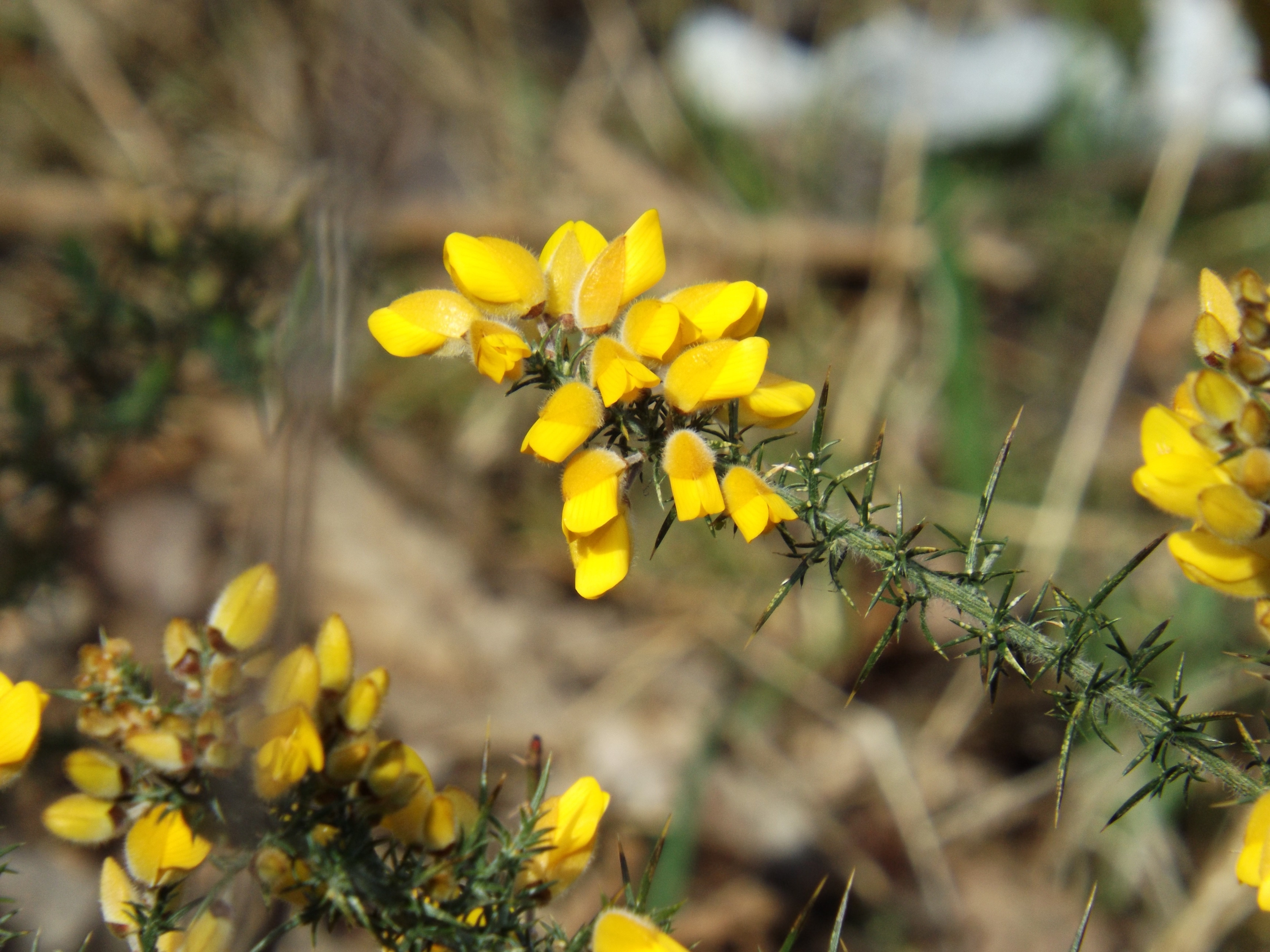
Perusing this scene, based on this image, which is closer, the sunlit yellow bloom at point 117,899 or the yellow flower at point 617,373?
the yellow flower at point 617,373

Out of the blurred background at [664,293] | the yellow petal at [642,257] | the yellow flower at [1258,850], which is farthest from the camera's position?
the blurred background at [664,293]

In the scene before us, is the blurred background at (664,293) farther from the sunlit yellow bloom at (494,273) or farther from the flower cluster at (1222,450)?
the flower cluster at (1222,450)

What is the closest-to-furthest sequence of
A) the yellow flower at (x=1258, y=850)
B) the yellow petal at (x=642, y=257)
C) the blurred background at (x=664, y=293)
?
the yellow flower at (x=1258, y=850) → the yellow petal at (x=642, y=257) → the blurred background at (x=664, y=293)

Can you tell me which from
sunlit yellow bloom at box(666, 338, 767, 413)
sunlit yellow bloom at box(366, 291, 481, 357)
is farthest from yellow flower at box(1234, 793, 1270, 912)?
sunlit yellow bloom at box(366, 291, 481, 357)

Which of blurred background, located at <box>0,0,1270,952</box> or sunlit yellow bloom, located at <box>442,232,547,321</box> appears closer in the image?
sunlit yellow bloom, located at <box>442,232,547,321</box>

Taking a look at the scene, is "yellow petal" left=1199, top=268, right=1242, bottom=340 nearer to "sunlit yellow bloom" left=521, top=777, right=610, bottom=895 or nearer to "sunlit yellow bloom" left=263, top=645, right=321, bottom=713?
"sunlit yellow bloom" left=521, top=777, right=610, bottom=895

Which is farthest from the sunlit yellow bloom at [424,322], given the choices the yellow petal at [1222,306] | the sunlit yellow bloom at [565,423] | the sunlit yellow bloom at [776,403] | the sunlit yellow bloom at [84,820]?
the yellow petal at [1222,306]

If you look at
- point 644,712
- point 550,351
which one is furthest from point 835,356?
point 550,351

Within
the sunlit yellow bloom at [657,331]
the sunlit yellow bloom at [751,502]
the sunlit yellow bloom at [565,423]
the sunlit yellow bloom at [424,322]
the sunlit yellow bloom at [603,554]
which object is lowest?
the sunlit yellow bloom at [603,554]
